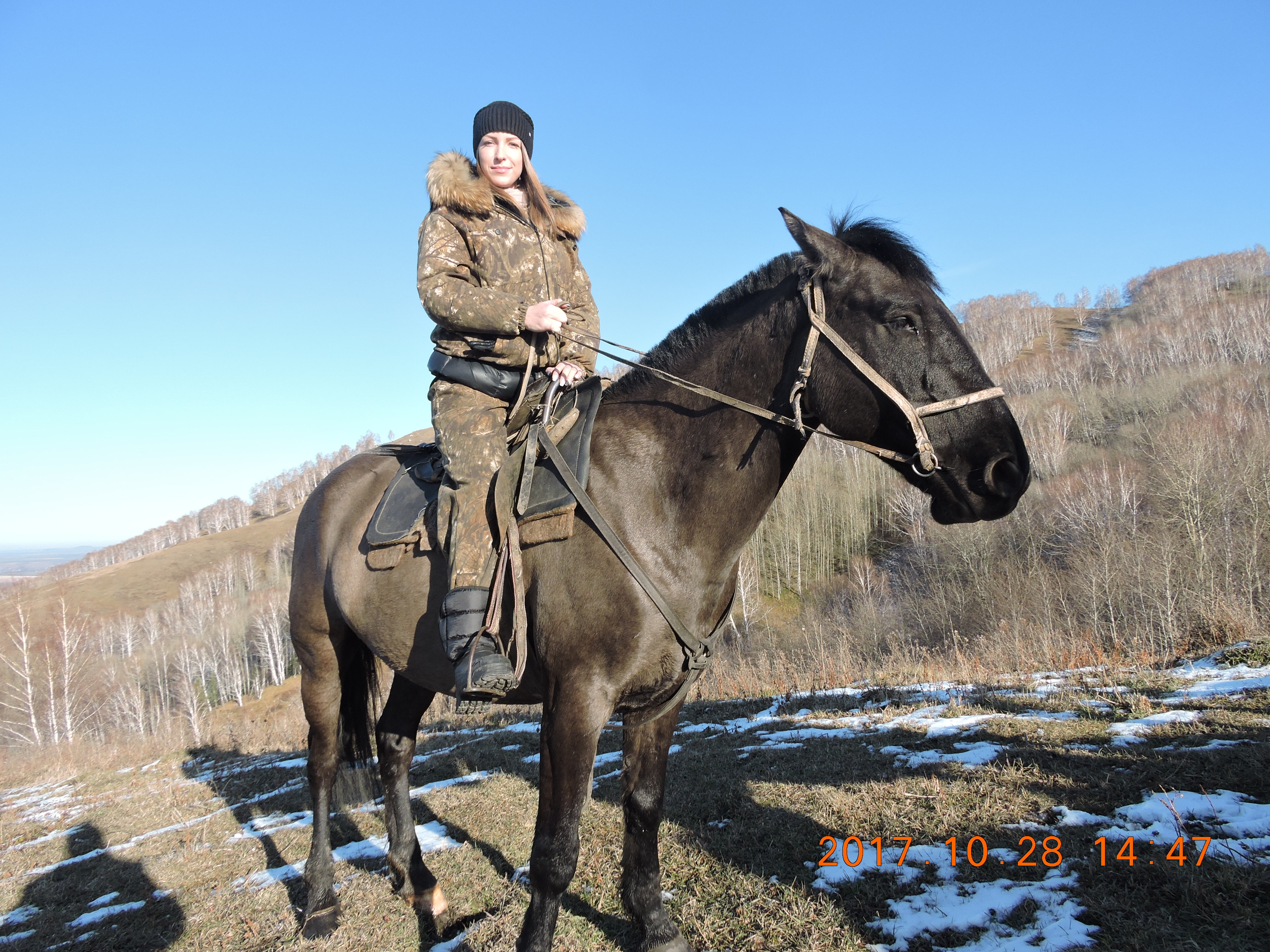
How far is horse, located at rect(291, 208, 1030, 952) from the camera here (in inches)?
108

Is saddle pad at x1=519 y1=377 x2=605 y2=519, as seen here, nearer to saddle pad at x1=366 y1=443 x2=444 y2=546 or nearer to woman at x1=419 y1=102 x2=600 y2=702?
woman at x1=419 y1=102 x2=600 y2=702

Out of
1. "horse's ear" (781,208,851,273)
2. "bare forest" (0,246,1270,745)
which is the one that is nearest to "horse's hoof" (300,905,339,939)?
"horse's ear" (781,208,851,273)

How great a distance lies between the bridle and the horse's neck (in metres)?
0.07

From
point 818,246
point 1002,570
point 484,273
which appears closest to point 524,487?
point 484,273

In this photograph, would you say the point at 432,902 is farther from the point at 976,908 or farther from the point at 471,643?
the point at 976,908

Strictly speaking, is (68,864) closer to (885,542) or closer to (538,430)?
(538,430)

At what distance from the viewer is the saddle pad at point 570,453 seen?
3.15 metres

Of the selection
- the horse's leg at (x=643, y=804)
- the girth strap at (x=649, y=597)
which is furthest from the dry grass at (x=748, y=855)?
the girth strap at (x=649, y=597)

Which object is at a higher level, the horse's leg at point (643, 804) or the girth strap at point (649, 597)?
the girth strap at point (649, 597)

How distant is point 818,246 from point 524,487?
1747mm

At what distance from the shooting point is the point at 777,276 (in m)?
3.29

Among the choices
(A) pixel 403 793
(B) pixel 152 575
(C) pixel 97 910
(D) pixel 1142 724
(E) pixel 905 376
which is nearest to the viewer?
(E) pixel 905 376

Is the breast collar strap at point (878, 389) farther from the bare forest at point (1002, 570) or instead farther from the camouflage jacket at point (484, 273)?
the bare forest at point (1002, 570)
